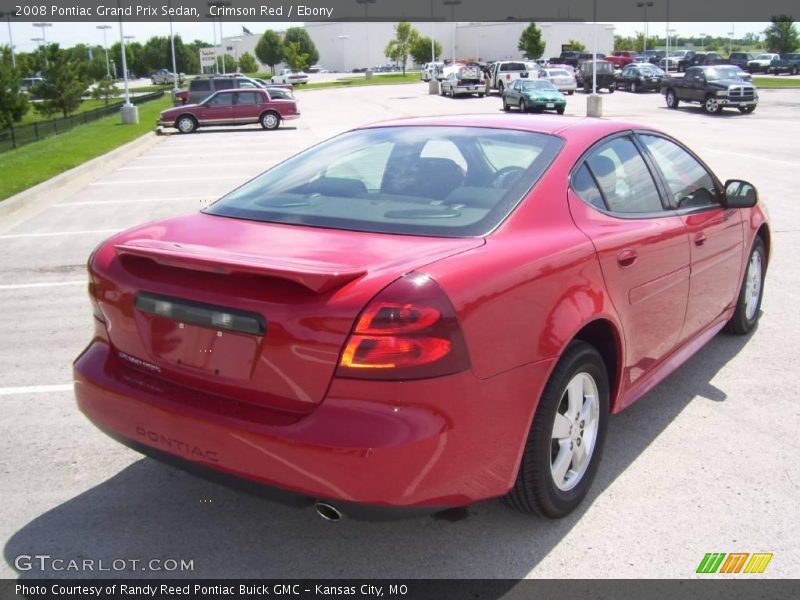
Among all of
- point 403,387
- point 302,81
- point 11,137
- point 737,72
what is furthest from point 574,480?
point 302,81

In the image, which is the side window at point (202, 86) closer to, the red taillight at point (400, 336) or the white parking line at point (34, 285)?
the white parking line at point (34, 285)

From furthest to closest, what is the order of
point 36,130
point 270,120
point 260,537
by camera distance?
point 270,120, point 36,130, point 260,537

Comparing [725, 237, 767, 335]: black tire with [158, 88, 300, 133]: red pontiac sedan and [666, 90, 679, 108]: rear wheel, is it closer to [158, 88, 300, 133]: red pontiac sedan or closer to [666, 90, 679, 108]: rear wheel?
[158, 88, 300, 133]: red pontiac sedan

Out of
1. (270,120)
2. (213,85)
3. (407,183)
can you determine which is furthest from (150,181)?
(213,85)

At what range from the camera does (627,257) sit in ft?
11.5

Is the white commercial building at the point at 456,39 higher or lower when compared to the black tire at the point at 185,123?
higher

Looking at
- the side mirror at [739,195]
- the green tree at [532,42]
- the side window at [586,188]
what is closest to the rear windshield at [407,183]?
the side window at [586,188]

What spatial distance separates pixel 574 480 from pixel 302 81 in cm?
8147

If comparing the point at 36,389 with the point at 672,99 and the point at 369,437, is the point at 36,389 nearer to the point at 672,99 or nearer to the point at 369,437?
the point at 369,437

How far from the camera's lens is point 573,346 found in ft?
10.5

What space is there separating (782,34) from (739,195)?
82.9 metres

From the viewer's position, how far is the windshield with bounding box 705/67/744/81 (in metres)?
31.3

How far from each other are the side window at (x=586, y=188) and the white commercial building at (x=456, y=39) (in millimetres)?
113287

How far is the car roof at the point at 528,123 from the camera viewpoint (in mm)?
3812
